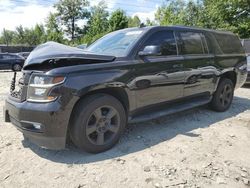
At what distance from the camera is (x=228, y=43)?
6.16 meters

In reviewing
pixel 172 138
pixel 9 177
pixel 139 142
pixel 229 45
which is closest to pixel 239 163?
pixel 172 138

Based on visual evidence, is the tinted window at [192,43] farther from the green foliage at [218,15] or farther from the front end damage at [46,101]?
the green foliage at [218,15]

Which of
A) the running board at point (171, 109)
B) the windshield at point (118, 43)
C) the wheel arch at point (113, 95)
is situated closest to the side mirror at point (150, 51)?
the windshield at point (118, 43)

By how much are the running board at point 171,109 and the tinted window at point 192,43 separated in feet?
3.05

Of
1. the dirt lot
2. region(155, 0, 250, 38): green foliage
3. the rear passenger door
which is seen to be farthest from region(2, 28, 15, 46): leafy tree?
the dirt lot

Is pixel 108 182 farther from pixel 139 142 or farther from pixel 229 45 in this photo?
pixel 229 45

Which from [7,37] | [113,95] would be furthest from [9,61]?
[7,37]

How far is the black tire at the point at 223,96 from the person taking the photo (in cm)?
575

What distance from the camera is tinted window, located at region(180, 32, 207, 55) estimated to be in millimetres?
4871

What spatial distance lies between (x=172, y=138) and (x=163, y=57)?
1323 mm

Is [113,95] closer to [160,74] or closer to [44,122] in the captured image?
[160,74]


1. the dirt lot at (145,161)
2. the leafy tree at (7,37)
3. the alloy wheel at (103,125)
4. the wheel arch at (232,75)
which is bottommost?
the dirt lot at (145,161)

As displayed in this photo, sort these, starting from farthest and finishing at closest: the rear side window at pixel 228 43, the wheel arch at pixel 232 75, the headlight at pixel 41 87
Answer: the wheel arch at pixel 232 75 → the rear side window at pixel 228 43 → the headlight at pixel 41 87

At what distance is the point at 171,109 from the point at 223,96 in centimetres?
191
